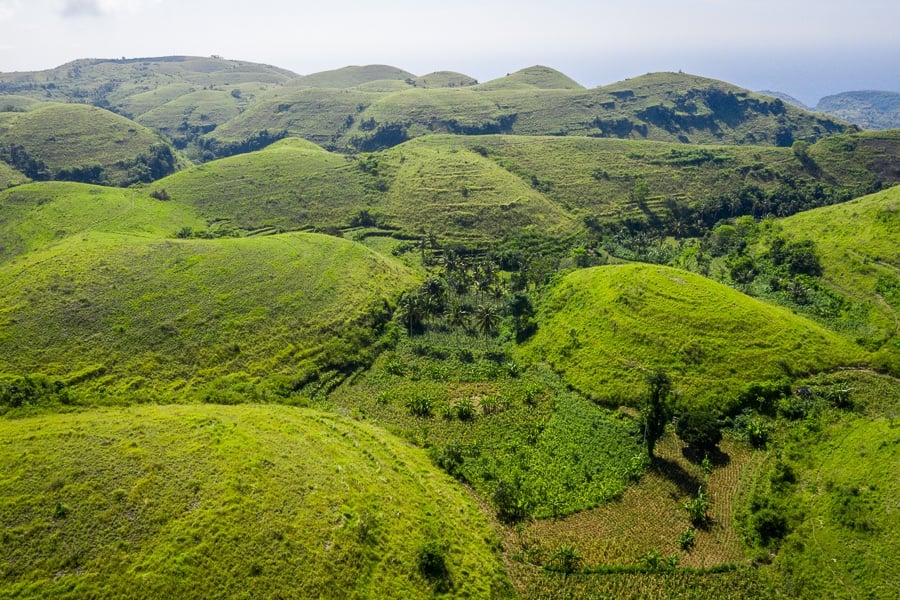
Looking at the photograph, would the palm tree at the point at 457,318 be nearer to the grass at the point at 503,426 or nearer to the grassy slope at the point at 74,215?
the grass at the point at 503,426

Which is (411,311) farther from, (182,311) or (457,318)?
(182,311)

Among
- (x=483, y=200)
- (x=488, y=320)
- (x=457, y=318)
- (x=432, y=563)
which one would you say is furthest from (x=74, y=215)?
(x=432, y=563)

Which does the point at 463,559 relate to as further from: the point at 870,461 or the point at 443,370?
the point at 870,461

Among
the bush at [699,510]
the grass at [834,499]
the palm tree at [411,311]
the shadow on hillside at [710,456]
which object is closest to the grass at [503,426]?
the shadow on hillside at [710,456]

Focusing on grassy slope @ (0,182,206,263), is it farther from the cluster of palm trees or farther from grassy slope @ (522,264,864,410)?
grassy slope @ (522,264,864,410)

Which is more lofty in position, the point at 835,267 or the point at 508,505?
the point at 835,267
